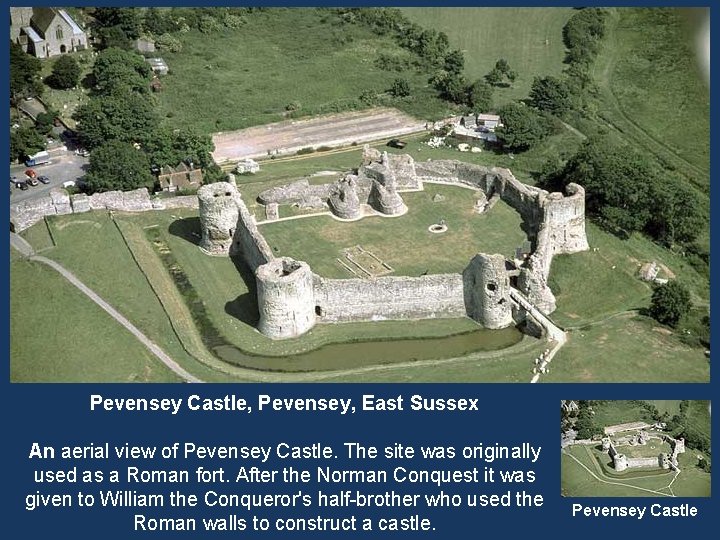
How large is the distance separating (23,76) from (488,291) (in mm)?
57187

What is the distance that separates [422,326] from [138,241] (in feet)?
70.5

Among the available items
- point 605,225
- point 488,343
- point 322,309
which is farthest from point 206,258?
point 605,225

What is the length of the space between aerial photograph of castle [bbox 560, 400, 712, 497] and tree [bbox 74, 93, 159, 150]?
44.0 metres

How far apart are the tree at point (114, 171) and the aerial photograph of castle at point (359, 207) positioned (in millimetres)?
178

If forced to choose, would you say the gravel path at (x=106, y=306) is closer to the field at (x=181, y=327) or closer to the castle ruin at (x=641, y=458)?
the field at (x=181, y=327)

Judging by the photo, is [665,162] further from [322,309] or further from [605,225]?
[322,309]

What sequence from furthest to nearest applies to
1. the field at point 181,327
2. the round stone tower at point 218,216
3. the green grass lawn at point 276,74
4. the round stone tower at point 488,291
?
the green grass lawn at point 276,74, the round stone tower at point 218,216, the round stone tower at point 488,291, the field at point 181,327

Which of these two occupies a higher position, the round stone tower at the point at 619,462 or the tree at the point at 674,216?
the tree at the point at 674,216

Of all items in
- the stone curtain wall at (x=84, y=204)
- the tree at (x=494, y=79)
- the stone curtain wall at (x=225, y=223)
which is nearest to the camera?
the stone curtain wall at (x=225, y=223)

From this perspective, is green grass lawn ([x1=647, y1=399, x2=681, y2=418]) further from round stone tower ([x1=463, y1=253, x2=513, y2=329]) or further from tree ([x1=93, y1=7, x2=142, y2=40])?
tree ([x1=93, y1=7, x2=142, y2=40])

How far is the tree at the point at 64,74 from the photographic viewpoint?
95.1 m

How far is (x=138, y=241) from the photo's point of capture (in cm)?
6575

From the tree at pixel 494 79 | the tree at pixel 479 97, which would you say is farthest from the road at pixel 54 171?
the tree at pixel 494 79

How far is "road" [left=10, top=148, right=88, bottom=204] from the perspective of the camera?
74.9 metres
